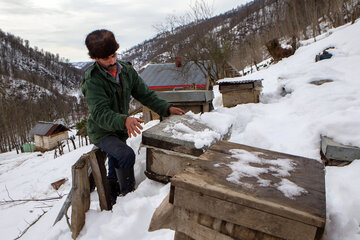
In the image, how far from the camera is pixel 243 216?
97 cm

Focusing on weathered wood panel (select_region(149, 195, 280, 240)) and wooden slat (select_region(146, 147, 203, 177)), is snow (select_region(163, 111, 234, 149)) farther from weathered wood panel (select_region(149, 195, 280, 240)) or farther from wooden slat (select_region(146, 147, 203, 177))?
weathered wood panel (select_region(149, 195, 280, 240))

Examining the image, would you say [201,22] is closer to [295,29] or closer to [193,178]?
[295,29]

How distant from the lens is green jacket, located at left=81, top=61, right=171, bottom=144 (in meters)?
2.04

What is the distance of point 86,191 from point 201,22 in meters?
21.6

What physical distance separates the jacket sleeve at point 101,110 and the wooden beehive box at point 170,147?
17.7 inches

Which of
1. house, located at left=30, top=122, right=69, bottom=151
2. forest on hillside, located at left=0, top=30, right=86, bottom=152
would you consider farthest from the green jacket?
forest on hillside, located at left=0, top=30, right=86, bottom=152

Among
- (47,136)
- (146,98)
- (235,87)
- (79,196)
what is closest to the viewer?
(79,196)

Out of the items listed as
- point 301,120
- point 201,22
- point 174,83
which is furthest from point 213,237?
point 174,83

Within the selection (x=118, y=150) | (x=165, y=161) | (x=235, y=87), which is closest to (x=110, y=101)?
(x=118, y=150)

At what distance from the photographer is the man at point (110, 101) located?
2.03 metres

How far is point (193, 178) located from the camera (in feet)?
3.56

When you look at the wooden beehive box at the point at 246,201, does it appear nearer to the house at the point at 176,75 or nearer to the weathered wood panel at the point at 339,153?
the weathered wood panel at the point at 339,153

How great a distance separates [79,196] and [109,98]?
100cm

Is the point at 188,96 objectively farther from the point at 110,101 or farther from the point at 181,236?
the point at 181,236
